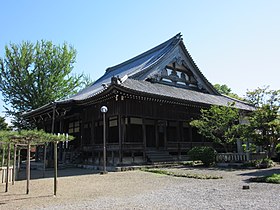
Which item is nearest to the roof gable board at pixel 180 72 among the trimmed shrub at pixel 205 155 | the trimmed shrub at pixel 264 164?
the trimmed shrub at pixel 205 155

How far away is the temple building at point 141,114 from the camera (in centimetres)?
1609

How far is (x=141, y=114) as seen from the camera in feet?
55.1

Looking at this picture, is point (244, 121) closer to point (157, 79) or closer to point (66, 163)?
point (157, 79)

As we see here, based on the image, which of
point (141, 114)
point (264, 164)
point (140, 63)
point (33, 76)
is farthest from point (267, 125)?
point (33, 76)

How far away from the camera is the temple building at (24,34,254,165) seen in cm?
1609

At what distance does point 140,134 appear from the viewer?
59.3 ft

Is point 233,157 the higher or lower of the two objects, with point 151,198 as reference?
higher

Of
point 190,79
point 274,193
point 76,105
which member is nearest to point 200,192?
point 274,193

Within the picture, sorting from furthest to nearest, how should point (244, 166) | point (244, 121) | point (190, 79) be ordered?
point (190, 79), point (244, 121), point (244, 166)

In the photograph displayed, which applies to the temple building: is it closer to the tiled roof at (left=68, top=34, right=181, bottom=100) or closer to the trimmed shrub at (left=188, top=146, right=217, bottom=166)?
the tiled roof at (left=68, top=34, right=181, bottom=100)

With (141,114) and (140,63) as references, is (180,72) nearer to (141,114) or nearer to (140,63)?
(140,63)

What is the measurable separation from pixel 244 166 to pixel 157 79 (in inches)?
369

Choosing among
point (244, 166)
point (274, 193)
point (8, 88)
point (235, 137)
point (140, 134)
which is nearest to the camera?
point (274, 193)

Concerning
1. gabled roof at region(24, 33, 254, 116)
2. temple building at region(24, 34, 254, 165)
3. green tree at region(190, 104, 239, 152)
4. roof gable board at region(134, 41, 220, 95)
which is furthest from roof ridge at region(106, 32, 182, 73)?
green tree at region(190, 104, 239, 152)
